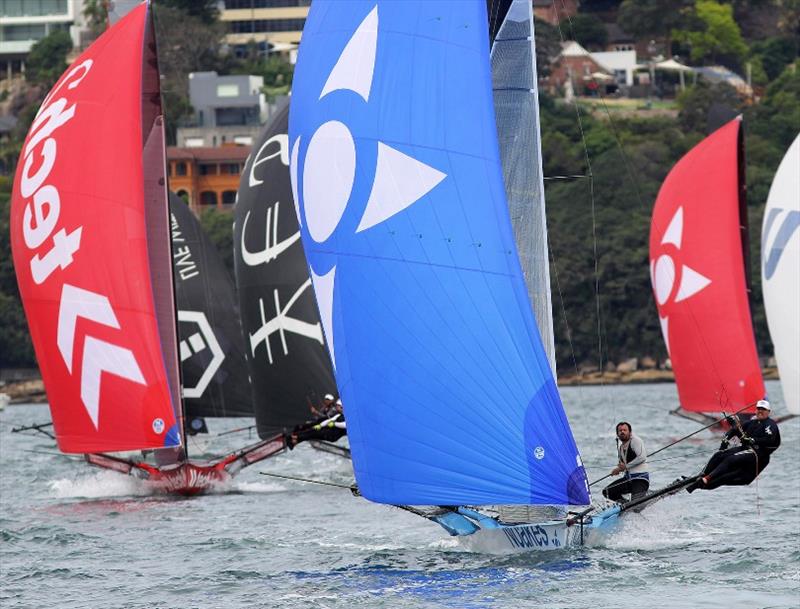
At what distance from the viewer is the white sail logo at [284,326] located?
94.5 ft

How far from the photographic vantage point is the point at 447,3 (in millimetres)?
16562

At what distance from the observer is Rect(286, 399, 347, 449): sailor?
84.8 ft

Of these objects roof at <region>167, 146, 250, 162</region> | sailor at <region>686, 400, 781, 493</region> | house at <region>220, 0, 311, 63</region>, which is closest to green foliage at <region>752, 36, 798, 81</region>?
house at <region>220, 0, 311, 63</region>

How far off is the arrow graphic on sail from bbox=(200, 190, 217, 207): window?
83.1 metres

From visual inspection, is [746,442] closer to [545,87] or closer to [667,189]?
[667,189]

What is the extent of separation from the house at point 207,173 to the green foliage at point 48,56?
28459 millimetres

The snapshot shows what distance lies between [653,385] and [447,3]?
64.1 metres

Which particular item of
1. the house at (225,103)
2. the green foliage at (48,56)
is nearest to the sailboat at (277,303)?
the house at (225,103)

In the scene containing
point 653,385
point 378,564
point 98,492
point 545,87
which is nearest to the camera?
point 378,564

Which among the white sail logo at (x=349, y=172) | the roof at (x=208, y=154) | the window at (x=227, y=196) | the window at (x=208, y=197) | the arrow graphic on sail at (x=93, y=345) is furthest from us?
the window at (x=227, y=196)

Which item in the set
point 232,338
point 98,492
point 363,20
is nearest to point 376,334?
point 363,20

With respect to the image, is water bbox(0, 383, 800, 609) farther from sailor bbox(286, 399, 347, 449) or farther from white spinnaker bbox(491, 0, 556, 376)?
white spinnaker bbox(491, 0, 556, 376)

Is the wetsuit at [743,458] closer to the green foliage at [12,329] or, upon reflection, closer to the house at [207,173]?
the green foliage at [12,329]

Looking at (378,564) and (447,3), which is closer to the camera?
(447,3)
